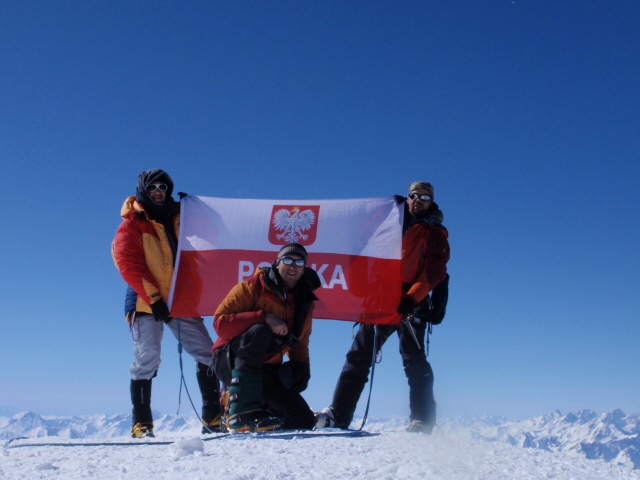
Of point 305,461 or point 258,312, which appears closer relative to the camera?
point 305,461

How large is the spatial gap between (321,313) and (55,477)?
3.81m

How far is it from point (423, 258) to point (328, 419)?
208 centimetres

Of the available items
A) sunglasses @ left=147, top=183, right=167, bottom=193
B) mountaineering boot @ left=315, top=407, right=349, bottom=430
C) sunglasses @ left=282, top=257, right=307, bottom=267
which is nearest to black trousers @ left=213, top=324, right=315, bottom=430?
mountaineering boot @ left=315, top=407, right=349, bottom=430

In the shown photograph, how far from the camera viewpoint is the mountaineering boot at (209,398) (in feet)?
18.0

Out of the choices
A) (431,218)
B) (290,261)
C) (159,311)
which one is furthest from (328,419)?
(431,218)

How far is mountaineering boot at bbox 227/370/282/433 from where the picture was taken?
13.7 ft

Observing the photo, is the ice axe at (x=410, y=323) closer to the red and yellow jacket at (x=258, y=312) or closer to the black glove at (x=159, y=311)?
the red and yellow jacket at (x=258, y=312)

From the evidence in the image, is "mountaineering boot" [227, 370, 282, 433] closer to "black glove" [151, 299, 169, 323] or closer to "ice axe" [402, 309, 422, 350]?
"black glove" [151, 299, 169, 323]

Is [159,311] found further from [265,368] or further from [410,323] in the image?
[410,323]

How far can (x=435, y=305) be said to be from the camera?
561cm

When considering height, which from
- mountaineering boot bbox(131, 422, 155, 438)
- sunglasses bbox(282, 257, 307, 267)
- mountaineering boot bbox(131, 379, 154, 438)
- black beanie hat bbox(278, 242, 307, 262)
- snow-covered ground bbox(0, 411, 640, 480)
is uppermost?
black beanie hat bbox(278, 242, 307, 262)

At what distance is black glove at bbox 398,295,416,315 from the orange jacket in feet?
0.15

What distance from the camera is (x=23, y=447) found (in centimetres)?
336

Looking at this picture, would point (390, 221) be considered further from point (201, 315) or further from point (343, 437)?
point (343, 437)
